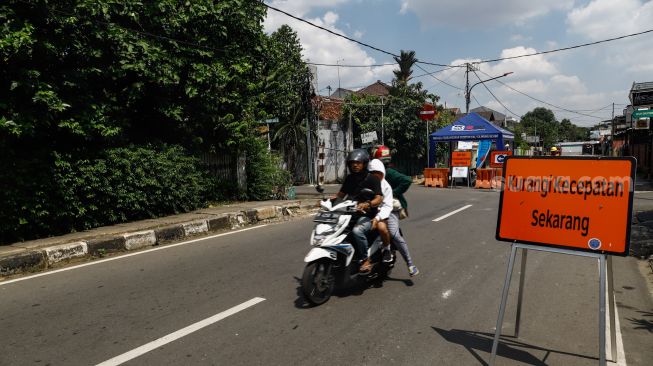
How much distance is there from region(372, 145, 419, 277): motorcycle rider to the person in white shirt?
8cm

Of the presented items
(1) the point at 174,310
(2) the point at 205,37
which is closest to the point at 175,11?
(2) the point at 205,37

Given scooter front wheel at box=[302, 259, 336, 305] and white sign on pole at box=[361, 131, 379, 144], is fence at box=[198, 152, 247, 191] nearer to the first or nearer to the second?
scooter front wheel at box=[302, 259, 336, 305]

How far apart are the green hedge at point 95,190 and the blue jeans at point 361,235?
588 cm

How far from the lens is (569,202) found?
3.32m

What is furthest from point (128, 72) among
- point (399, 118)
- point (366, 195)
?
point (399, 118)

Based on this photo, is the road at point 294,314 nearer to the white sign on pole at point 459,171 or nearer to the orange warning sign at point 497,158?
the orange warning sign at point 497,158

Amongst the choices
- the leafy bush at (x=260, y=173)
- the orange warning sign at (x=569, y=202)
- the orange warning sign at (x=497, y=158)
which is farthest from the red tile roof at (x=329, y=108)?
the orange warning sign at (x=569, y=202)

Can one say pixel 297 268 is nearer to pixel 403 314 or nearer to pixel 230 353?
pixel 403 314

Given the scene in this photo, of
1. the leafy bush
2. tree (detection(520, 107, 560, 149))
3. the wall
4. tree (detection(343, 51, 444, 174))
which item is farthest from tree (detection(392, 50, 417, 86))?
tree (detection(520, 107, 560, 149))

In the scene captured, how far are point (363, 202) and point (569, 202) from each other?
2.29 meters

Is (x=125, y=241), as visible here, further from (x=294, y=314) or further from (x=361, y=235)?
(x=361, y=235)

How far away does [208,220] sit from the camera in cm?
976

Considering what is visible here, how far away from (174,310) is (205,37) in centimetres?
864

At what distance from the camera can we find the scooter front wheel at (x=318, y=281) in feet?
14.9
